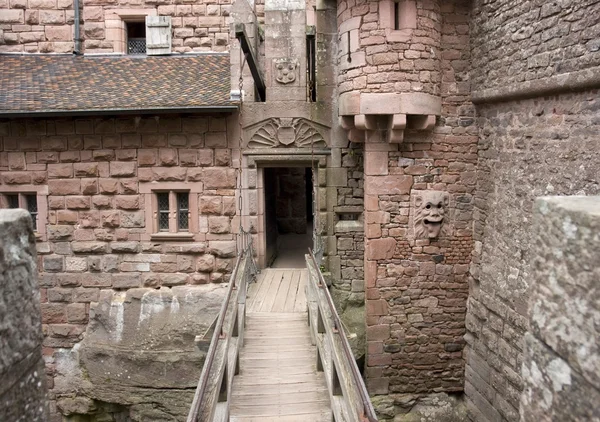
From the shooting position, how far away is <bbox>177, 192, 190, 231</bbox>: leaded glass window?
8242mm

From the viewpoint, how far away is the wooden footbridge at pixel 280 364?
4112 mm

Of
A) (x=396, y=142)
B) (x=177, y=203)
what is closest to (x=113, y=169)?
(x=177, y=203)

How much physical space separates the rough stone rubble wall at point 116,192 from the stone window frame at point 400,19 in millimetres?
2767

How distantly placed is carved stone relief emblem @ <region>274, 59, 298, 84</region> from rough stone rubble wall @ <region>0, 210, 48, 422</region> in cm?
658

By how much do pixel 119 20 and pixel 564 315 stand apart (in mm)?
9372

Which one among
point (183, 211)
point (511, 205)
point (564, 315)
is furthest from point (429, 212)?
point (564, 315)

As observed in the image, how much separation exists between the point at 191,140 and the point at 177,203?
40.2 inches

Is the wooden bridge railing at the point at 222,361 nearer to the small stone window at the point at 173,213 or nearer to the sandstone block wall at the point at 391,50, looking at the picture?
the small stone window at the point at 173,213

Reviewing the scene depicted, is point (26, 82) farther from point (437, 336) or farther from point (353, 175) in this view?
point (437, 336)

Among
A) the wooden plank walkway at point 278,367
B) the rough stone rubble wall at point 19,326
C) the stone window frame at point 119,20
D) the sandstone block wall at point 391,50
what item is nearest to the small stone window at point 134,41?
the stone window frame at point 119,20

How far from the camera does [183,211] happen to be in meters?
8.26

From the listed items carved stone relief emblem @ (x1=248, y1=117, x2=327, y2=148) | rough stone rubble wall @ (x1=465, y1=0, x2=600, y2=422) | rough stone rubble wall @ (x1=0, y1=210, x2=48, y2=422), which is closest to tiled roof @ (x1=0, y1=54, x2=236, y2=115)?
carved stone relief emblem @ (x1=248, y1=117, x2=327, y2=148)

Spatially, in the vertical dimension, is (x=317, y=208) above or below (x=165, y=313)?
above

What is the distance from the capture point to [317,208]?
8047mm
